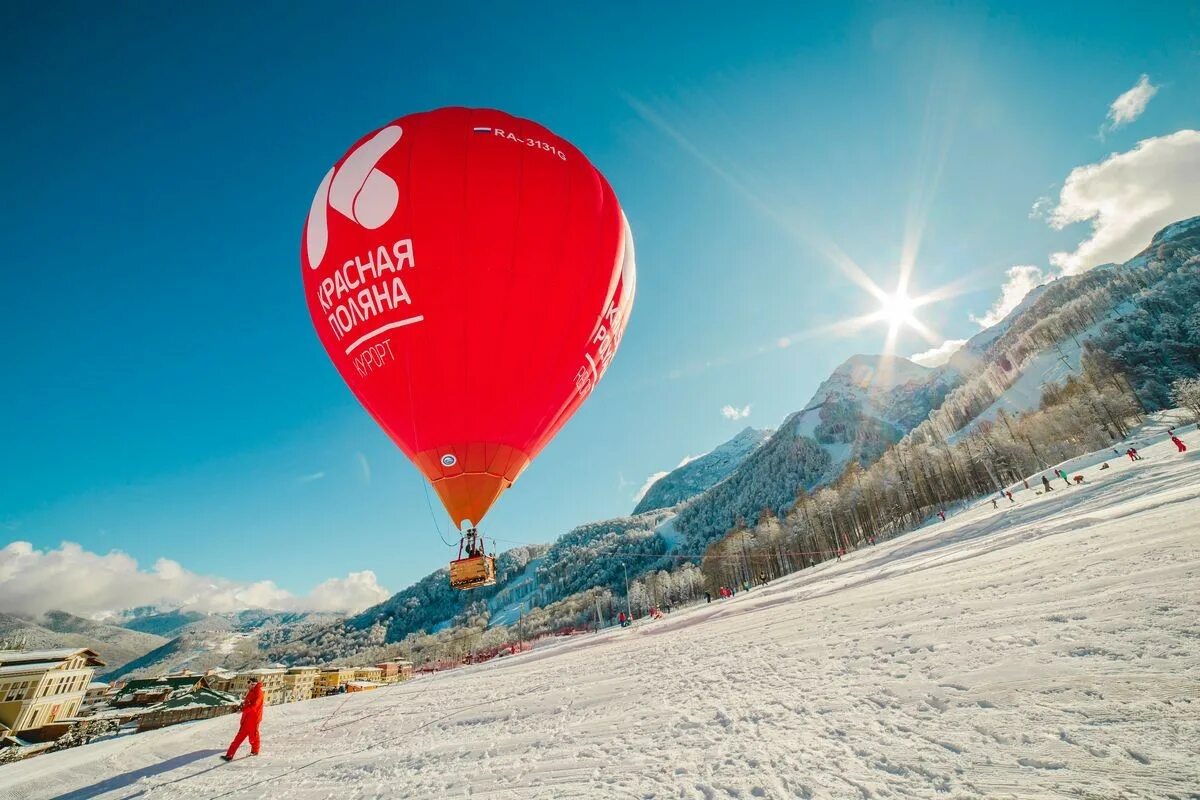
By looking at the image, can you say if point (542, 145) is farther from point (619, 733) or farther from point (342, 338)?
point (619, 733)

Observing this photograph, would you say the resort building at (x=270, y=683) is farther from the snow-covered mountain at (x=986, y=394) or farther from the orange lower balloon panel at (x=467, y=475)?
the snow-covered mountain at (x=986, y=394)

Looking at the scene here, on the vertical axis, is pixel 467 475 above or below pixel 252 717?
above

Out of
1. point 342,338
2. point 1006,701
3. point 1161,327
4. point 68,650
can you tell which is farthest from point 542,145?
point 1161,327

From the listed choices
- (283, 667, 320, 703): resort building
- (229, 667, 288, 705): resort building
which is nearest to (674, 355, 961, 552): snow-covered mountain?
(283, 667, 320, 703): resort building

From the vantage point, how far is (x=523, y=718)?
6434mm

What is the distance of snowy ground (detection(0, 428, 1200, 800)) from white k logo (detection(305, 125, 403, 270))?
8771mm

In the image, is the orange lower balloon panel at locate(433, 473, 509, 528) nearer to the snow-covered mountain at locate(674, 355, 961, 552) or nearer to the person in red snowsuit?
the person in red snowsuit

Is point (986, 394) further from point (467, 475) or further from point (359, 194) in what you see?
point (359, 194)

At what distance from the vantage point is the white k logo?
943 cm

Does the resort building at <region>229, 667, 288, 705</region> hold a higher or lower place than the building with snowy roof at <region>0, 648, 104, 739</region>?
lower

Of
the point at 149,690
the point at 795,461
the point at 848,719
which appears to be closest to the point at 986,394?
the point at 795,461

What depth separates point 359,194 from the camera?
9.59m

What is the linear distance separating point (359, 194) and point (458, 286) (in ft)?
9.32

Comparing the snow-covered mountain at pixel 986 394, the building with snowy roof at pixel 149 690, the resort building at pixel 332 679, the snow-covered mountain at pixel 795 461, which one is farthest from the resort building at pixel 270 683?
the snow-covered mountain at pixel 795 461
